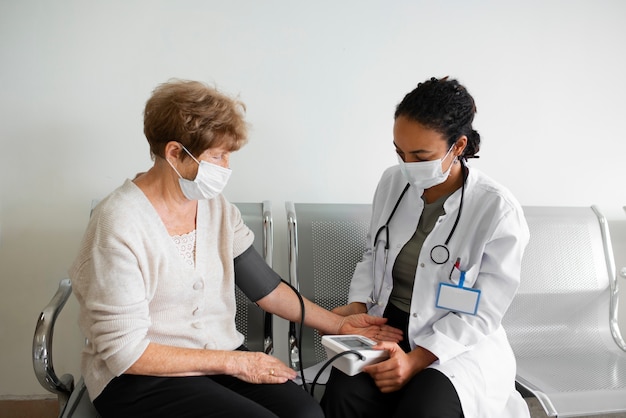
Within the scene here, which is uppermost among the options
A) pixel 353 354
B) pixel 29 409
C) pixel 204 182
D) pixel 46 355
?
pixel 204 182

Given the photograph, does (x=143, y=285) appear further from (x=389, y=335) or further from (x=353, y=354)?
(x=389, y=335)

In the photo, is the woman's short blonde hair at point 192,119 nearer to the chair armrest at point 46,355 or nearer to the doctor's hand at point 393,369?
the chair armrest at point 46,355

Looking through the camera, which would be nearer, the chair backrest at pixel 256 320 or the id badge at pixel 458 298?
the id badge at pixel 458 298

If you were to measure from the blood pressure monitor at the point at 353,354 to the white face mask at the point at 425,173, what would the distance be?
49cm

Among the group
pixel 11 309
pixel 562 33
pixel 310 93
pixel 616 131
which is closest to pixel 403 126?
pixel 310 93

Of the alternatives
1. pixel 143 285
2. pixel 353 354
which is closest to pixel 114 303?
pixel 143 285

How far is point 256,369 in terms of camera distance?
4.78 ft

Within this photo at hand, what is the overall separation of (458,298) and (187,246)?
0.78 m

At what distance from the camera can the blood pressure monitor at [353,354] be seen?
1.42 m

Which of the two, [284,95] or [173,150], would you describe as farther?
[284,95]

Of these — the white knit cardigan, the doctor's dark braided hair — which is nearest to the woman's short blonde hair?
the white knit cardigan

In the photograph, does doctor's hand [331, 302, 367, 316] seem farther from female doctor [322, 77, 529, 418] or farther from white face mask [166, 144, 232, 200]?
white face mask [166, 144, 232, 200]

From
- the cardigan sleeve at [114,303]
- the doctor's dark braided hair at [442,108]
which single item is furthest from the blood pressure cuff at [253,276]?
the doctor's dark braided hair at [442,108]

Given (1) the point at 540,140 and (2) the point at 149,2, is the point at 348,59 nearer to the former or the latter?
(2) the point at 149,2
